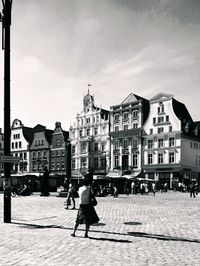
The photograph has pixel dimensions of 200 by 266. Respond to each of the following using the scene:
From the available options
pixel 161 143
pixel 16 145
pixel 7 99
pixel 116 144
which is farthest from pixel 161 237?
pixel 16 145

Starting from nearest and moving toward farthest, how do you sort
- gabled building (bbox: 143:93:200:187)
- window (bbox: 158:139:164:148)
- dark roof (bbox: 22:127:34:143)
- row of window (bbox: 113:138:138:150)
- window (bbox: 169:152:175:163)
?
gabled building (bbox: 143:93:200:187) → window (bbox: 169:152:175:163) → window (bbox: 158:139:164:148) → row of window (bbox: 113:138:138:150) → dark roof (bbox: 22:127:34:143)

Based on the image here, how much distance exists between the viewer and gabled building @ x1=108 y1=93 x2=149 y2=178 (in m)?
61.2

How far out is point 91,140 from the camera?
2606 inches

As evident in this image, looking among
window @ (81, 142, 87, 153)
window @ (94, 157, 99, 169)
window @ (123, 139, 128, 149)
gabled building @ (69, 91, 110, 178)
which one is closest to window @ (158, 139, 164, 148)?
window @ (123, 139, 128, 149)

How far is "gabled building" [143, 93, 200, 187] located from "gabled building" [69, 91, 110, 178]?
8.21m

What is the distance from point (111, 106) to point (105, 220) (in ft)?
172

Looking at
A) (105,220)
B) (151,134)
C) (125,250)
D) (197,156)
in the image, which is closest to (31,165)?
(151,134)

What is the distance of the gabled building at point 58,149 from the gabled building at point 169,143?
17.9 m

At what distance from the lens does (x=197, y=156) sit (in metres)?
61.2

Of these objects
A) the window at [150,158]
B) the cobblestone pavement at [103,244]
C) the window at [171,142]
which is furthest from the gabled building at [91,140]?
the cobblestone pavement at [103,244]

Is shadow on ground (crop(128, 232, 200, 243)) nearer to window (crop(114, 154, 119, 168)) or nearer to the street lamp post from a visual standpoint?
the street lamp post

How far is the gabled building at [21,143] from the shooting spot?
76.7 meters

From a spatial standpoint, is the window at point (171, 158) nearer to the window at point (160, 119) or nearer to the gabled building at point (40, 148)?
the window at point (160, 119)

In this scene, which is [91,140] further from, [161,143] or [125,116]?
[161,143]
